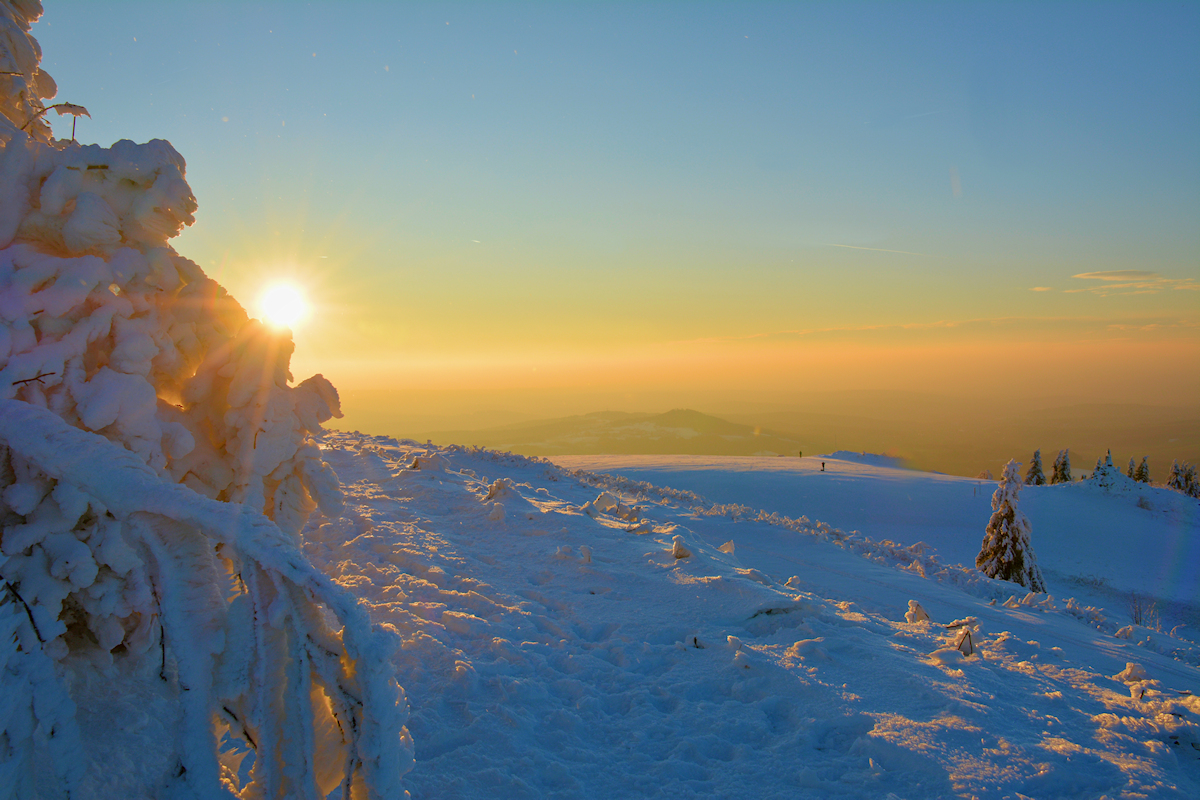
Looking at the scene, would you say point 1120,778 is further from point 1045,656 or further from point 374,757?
point 374,757

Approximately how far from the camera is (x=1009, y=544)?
15945 mm

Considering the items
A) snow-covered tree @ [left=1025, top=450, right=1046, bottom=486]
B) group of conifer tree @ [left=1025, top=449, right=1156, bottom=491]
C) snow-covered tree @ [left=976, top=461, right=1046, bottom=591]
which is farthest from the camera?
group of conifer tree @ [left=1025, top=449, right=1156, bottom=491]

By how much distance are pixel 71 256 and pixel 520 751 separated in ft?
12.2

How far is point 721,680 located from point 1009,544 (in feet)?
52.7

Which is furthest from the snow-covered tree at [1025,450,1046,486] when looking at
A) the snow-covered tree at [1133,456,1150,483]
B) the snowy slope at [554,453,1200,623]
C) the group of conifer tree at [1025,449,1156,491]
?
the snowy slope at [554,453,1200,623]

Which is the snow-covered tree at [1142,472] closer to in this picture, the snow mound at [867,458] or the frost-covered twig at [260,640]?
the snow mound at [867,458]

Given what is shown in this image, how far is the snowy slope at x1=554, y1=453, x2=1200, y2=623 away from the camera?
62.2 feet

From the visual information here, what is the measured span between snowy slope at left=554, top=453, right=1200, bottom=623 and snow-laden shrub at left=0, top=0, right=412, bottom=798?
69.1 feet

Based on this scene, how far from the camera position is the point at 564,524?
8.09m

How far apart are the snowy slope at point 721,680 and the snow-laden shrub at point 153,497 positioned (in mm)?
1260

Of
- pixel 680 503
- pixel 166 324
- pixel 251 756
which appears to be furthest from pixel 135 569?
pixel 680 503

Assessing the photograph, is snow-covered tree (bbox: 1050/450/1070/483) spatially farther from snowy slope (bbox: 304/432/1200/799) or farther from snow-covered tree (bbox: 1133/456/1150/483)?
snowy slope (bbox: 304/432/1200/799)

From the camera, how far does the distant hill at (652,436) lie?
106875 mm

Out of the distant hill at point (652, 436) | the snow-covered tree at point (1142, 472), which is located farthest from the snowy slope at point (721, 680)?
the distant hill at point (652, 436)
